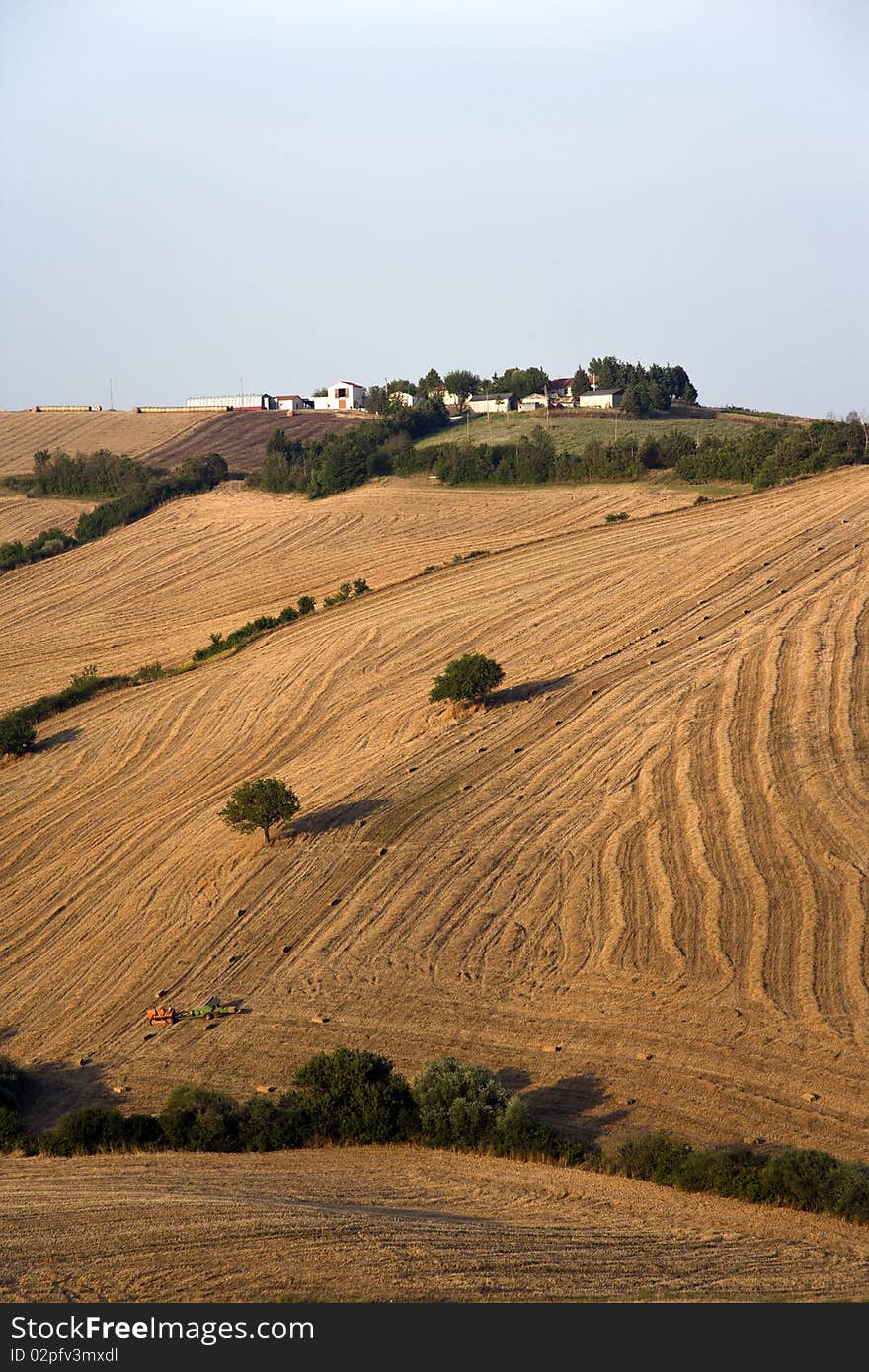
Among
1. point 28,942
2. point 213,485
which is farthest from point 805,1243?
point 213,485

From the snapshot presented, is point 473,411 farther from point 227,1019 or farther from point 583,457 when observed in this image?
point 227,1019

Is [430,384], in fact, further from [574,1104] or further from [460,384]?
[574,1104]

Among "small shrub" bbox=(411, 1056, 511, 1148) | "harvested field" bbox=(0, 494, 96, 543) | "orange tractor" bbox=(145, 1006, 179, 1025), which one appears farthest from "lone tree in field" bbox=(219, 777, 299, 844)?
"harvested field" bbox=(0, 494, 96, 543)

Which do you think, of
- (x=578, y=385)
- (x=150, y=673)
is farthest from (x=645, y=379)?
(x=150, y=673)

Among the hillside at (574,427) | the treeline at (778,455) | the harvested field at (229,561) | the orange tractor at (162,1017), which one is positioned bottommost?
the orange tractor at (162,1017)

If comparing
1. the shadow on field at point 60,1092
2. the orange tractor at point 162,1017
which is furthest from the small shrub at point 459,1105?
the orange tractor at point 162,1017

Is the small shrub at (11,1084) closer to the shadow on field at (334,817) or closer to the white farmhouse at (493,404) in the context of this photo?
the shadow on field at (334,817)

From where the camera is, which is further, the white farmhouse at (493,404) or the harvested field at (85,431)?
the white farmhouse at (493,404)
